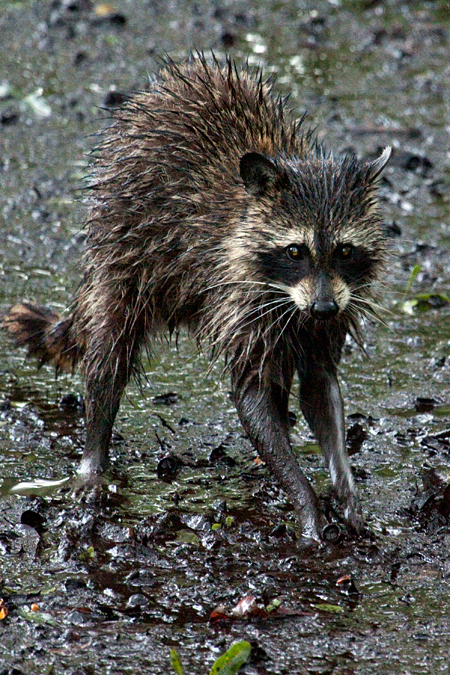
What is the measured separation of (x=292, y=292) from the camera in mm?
4551

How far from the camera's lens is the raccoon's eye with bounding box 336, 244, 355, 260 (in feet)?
15.0

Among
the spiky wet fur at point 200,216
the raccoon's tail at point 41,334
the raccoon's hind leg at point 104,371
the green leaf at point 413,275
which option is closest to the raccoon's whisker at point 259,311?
the spiky wet fur at point 200,216

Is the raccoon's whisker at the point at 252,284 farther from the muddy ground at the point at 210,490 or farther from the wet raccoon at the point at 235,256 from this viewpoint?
the muddy ground at the point at 210,490

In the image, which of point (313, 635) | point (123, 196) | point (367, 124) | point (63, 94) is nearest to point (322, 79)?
point (367, 124)

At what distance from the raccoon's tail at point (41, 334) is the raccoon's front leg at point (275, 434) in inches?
43.6

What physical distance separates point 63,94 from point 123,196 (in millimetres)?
5378

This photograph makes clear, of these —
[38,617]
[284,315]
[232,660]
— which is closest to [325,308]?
[284,315]

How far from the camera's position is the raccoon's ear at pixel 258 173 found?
15.1 feet

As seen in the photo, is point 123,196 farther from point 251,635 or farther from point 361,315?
point 251,635

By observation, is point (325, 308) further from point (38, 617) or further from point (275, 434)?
point (38, 617)

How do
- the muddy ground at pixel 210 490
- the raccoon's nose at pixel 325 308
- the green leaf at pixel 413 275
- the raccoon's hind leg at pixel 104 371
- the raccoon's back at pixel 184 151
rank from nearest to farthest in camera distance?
the muddy ground at pixel 210 490
the raccoon's nose at pixel 325 308
the raccoon's back at pixel 184 151
the raccoon's hind leg at pixel 104 371
the green leaf at pixel 413 275

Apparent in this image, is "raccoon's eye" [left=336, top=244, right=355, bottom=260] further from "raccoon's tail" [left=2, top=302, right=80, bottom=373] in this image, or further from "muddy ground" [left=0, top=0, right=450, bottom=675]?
"raccoon's tail" [left=2, top=302, right=80, bottom=373]

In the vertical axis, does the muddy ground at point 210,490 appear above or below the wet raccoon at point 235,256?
below

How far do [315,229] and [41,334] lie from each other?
6.06ft
